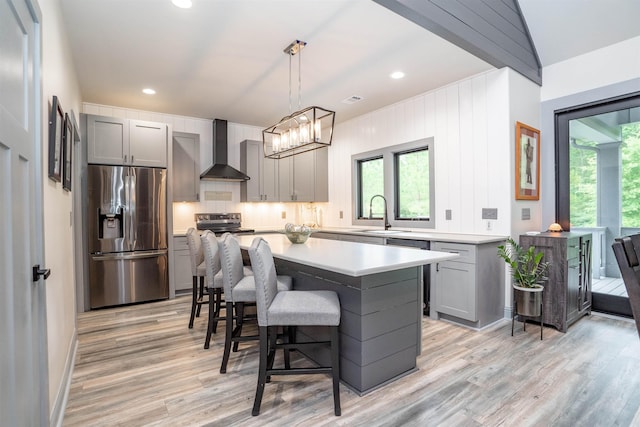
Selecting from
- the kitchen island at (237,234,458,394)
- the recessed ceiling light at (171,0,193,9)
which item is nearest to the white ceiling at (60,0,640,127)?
the recessed ceiling light at (171,0,193,9)

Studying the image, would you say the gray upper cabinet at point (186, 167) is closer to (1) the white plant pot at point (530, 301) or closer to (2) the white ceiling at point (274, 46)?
(2) the white ceiling at point (274, 46)

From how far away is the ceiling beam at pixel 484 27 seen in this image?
2.42 metres

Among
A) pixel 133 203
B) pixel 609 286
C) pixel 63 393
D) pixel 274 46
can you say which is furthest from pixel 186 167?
pixel 609 286

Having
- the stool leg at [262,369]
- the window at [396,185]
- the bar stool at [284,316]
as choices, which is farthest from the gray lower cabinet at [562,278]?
the stool leg at [262,369]

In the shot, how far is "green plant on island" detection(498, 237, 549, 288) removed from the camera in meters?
3.09

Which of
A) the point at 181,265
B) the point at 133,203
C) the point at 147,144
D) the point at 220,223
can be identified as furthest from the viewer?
the point at 220,223

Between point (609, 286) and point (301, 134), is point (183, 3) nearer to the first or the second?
point (301, 134)

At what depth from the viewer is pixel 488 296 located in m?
3.30

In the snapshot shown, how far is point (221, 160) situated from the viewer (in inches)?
205

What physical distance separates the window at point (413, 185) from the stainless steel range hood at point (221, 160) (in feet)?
7.80

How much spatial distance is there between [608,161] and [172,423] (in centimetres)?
463

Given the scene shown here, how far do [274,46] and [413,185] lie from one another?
2626 millimetres

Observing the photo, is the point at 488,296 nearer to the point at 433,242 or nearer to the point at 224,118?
the point at 433,242

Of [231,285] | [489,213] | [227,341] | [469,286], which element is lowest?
[227,341]
